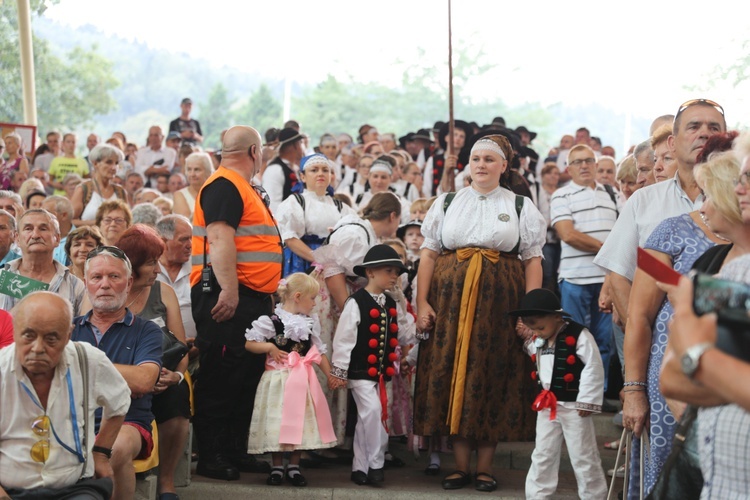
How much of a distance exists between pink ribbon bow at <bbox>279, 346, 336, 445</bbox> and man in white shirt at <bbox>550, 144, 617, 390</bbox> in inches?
89.7

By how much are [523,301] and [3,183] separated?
718 centimetres

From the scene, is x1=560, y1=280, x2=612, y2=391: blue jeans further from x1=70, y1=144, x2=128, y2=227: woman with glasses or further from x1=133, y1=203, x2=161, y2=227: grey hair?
x1=70, y1=144, x2=128, y2=227: woman with glasses

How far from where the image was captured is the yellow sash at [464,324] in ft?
20.3

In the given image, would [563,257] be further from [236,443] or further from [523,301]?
[236,443]

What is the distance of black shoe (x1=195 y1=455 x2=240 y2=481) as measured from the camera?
6.27m

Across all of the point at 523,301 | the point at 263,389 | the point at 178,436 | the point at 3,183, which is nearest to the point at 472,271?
the point at 523,301

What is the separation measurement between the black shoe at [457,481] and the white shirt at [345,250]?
1.51m

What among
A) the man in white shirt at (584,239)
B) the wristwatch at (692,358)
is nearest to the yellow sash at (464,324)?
the man in white shirt at (584,239)

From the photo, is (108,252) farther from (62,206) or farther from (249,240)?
(62,206)

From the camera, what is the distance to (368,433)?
6.36 meters

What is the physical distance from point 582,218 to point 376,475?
2.81m

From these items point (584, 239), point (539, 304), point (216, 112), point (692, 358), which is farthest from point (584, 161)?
point (216, 112)

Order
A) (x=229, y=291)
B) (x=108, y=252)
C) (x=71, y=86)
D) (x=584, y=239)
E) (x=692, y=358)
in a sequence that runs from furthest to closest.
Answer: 1. (x=71, y=86)
2. (x=584, y=239)
3. (x=229, y=291)
4. (x=108, y=252)
5. (x=692, y=358)

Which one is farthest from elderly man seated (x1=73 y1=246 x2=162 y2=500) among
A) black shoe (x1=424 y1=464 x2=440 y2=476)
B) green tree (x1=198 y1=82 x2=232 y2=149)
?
green tree (x1=198 y1=82 x2=232 y2=149)
